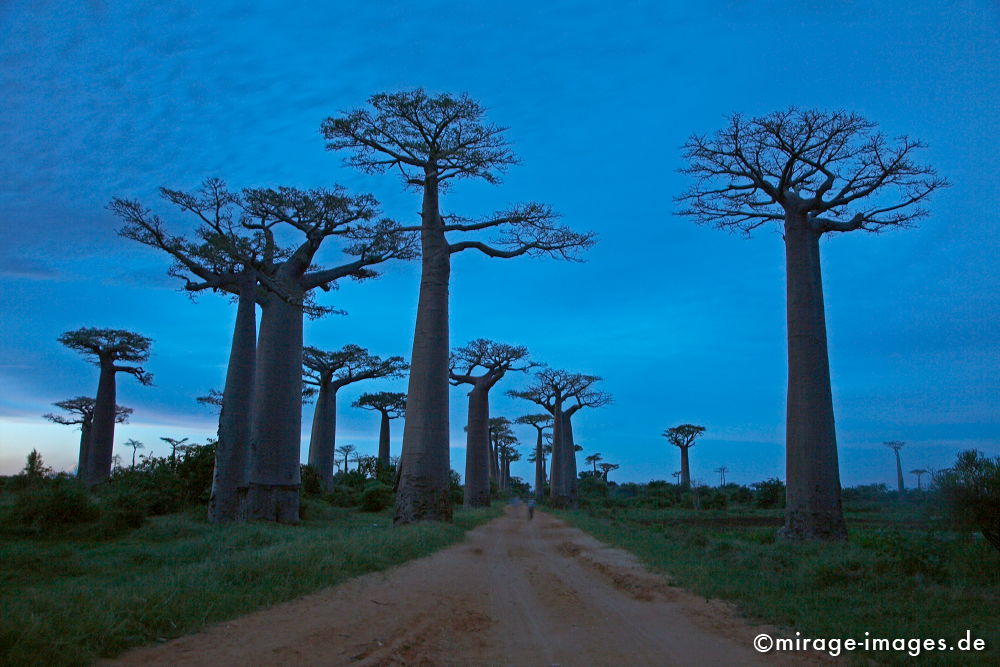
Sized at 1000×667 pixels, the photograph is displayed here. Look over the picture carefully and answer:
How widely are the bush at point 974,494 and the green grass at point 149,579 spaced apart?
6682 mm

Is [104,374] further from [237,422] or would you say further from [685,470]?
[685,470]

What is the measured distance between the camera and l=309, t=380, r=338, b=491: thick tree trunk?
29141mm

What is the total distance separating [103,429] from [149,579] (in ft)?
77.1

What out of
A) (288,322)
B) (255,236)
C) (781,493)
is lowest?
(781,493)

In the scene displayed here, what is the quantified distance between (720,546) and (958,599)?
5430mm

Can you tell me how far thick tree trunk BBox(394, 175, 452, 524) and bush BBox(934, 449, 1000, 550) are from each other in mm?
9269

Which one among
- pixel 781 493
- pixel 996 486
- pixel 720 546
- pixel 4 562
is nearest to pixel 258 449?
pixel 4 562

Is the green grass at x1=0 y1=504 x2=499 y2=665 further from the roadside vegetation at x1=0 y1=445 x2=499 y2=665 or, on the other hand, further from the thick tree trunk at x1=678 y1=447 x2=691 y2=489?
the thick tree trunk at x1=678 y1=447 x2=691 y2=489

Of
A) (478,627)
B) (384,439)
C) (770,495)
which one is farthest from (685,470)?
(478,627)

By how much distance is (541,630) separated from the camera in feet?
17.1

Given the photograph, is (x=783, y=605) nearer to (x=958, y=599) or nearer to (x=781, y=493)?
(x=958, y=599)

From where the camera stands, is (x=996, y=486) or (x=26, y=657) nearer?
(x=26, y=657)

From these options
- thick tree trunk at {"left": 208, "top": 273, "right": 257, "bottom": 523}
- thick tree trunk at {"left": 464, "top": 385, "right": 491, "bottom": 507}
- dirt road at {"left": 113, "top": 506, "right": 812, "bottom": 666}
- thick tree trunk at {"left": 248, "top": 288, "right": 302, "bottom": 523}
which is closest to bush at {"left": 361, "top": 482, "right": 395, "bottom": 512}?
thick tree trunk at {"left": 464, "top": 385, "right": 491, "bottom": 507}

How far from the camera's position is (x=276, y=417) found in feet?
48.9
